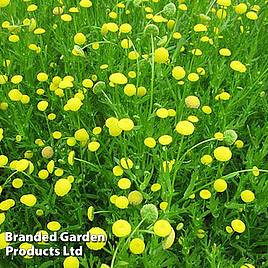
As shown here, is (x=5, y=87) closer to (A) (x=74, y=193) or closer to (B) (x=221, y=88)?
(A) (x=74, y=193)

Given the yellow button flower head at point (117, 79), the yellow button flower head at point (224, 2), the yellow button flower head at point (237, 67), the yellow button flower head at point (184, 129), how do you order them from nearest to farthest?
1. the yellow button flower head at point (184, 129)
2. the yellow button flower head at point (117, 79)
3. the yellow button flower head at point (237, 67)
4. the yellow button flower head at point (224, 2)

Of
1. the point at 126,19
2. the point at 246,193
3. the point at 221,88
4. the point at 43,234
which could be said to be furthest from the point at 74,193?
the point at 126,19

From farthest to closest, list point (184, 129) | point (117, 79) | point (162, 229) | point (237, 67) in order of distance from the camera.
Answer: point (237, 67), point (117, 79), point (184, 129), point (162, 229)

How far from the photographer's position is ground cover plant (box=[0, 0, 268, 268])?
109 centimetres

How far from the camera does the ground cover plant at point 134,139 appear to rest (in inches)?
43.0

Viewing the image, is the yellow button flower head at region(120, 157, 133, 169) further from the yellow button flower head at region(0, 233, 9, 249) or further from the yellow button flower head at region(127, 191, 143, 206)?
the yellow button flower head at region(0, 233, 9, 249)

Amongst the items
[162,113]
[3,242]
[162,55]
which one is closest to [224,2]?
[162,55]

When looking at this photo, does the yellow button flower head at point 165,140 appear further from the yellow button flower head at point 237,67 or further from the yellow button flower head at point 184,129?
the yellow button flower head at point 237,67

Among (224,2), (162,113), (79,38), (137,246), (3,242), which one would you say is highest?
(224,2)

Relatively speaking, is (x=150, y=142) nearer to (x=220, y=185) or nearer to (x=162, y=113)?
(x=162, y=113)

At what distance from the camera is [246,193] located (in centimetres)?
112

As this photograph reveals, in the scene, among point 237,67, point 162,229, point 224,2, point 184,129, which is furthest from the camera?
point 224,2

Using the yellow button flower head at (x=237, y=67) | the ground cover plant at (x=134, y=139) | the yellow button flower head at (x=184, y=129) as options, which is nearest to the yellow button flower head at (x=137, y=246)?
the ground cover plant at (x=134, y=139)

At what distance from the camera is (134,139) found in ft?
4.00
